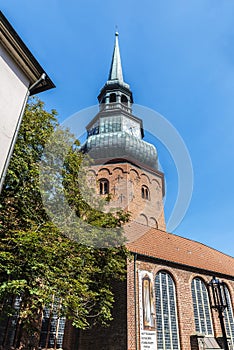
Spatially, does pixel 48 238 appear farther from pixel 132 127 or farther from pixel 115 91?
pixel 115 91

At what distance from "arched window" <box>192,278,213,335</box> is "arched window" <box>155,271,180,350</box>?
1727 mm

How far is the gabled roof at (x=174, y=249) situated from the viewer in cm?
1614

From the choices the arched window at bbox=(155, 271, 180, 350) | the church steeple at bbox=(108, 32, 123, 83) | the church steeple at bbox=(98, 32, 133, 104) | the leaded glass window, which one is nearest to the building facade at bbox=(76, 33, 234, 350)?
the arched window at bbox=(155, 271, 180, 350)

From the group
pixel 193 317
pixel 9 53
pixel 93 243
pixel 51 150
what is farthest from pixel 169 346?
pixel 9 53

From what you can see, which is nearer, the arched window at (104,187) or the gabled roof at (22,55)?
the gabled roof at (22,55)

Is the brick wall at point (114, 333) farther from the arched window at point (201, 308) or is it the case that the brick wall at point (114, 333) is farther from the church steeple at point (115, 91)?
the church steeple at point (115, 91)

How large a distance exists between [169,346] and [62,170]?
387 inches

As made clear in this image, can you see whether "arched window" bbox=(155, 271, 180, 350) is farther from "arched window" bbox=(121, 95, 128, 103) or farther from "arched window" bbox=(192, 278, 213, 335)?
"arched window" bbox=(121, 95, 128, 103)

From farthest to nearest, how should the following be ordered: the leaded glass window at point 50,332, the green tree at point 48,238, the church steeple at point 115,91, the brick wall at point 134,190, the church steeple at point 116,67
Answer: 1. the church steeple at point 116,67
2. the church steeple at point 115,91
3. the brick wall at point 134,190
4. the leaded glass window at point 50,332
5. the green tree at point 48,238

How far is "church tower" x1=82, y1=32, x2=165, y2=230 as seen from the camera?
81.8 feet

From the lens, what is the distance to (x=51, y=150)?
11273mm

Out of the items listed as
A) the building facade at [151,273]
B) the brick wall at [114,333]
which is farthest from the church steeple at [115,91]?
the brick wall at [114,333]

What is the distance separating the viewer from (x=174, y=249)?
18141 mm

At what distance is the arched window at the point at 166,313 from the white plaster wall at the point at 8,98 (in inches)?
466
